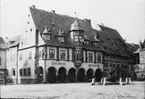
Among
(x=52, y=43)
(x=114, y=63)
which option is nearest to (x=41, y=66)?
(x=52, y=43)

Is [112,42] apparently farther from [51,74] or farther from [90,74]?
[51,74]

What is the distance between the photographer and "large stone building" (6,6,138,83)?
50.7 meters

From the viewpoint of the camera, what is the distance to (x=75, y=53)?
54.6 m

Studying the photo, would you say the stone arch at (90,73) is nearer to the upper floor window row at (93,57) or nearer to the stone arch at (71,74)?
the upper floor window row at (93,57)

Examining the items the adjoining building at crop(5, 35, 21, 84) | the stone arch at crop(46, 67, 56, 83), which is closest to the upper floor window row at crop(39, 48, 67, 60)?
the stone arch at crop(46, 67, 56, 83)

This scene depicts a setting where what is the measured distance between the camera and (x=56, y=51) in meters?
51.6

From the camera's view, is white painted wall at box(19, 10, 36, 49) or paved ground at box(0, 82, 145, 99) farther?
white painted wall at box(19, 10, 36, 49)

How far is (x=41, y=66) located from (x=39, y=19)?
384 inches

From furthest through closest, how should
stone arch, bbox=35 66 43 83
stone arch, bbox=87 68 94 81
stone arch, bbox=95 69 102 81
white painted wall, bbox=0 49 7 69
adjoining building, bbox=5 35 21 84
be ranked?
1. stone arch, bbox=95 69 102 81
2. stone arch, bbox=87 68 94 81
3. adjoining building, bbox=5 35 21 84
4. stone arch, bbox=35 66 43 83
5. white painted wall, bbox=0 49 7 69

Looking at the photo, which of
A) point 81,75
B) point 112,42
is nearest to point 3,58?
point 81,75

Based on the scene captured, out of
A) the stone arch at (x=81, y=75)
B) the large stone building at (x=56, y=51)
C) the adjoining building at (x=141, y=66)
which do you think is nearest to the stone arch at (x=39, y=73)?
the large stone building at (x=56, y=51)

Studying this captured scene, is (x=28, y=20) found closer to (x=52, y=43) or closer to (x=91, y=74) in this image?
(x=52, y=43)

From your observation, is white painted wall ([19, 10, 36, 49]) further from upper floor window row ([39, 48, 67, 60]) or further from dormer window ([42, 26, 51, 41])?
upper floor window row ([39, 48, 67, 60])

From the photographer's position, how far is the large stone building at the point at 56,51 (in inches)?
1996
